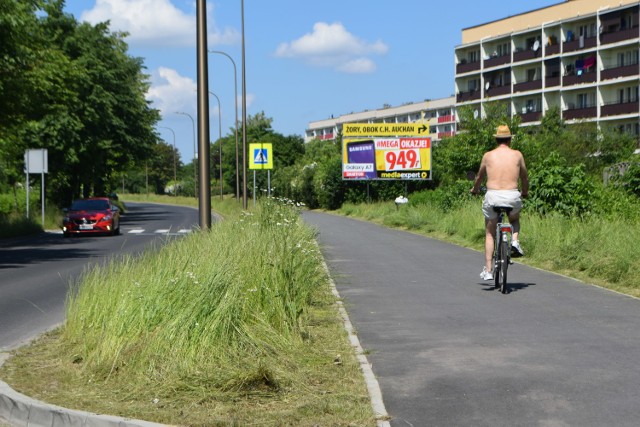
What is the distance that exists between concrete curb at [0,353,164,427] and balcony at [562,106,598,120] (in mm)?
80752

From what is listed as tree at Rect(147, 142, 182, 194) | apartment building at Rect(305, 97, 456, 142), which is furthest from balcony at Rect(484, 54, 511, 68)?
tree at Rect(147, 142, 182, 194)

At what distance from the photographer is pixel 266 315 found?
8.20 meters

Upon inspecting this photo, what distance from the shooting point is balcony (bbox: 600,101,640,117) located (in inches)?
3118

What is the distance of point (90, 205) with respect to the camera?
37.2 meters

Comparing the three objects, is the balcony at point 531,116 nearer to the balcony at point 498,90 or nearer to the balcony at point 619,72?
the balcony at point 498,90

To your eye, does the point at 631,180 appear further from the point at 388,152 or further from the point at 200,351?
the point at 388,152

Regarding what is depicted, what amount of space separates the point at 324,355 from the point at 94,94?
43729mm

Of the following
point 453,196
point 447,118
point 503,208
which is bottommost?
point 453,196

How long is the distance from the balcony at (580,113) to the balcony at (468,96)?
16095mm

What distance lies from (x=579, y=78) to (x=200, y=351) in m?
82.2

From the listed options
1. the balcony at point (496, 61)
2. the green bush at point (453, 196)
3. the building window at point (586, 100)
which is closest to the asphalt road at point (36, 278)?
the green bush at point (453, 196)

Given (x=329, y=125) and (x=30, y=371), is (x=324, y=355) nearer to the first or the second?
(x=30, y=371)

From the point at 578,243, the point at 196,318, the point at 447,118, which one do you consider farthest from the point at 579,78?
the point at 196,318

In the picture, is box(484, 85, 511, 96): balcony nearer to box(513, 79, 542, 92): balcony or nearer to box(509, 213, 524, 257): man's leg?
box(513, 79, 542, 92): balcony
